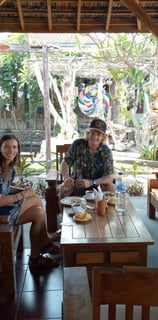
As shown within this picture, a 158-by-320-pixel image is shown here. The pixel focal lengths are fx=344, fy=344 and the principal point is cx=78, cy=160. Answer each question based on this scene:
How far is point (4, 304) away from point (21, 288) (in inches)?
8.9

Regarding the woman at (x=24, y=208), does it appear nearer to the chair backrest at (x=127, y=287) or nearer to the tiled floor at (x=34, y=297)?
the tiled floor at (x=34, y=297)

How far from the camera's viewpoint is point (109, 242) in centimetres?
210

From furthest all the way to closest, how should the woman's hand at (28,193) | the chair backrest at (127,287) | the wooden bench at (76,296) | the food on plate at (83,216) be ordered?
the woman's hand at (28,193)
the food on plate at (83,216)
the wooden bench at (76,296)
the chair backrest at (127,287)

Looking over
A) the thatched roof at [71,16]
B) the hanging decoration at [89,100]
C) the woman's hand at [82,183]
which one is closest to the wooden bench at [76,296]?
the woman's hand at [82,183]

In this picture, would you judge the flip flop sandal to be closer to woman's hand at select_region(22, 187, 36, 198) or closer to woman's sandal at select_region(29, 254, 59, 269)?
woman's sandal at select_region(29, 254, 59, 269)

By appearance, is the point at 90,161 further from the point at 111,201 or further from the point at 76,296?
the point at 76,296

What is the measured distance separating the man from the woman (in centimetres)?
47

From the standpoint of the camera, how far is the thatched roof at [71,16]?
3795 mm

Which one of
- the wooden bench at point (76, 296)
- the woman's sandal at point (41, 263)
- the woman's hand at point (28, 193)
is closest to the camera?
the wooden bench at point (76, 296)

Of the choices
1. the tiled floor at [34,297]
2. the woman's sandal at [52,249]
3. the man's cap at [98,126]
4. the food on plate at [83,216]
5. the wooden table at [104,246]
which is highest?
the man's cap at [98,126]

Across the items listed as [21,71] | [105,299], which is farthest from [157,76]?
[105,299]

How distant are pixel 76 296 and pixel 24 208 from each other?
150 cm

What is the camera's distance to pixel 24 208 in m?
2.74

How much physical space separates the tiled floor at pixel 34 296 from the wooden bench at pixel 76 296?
855mm
